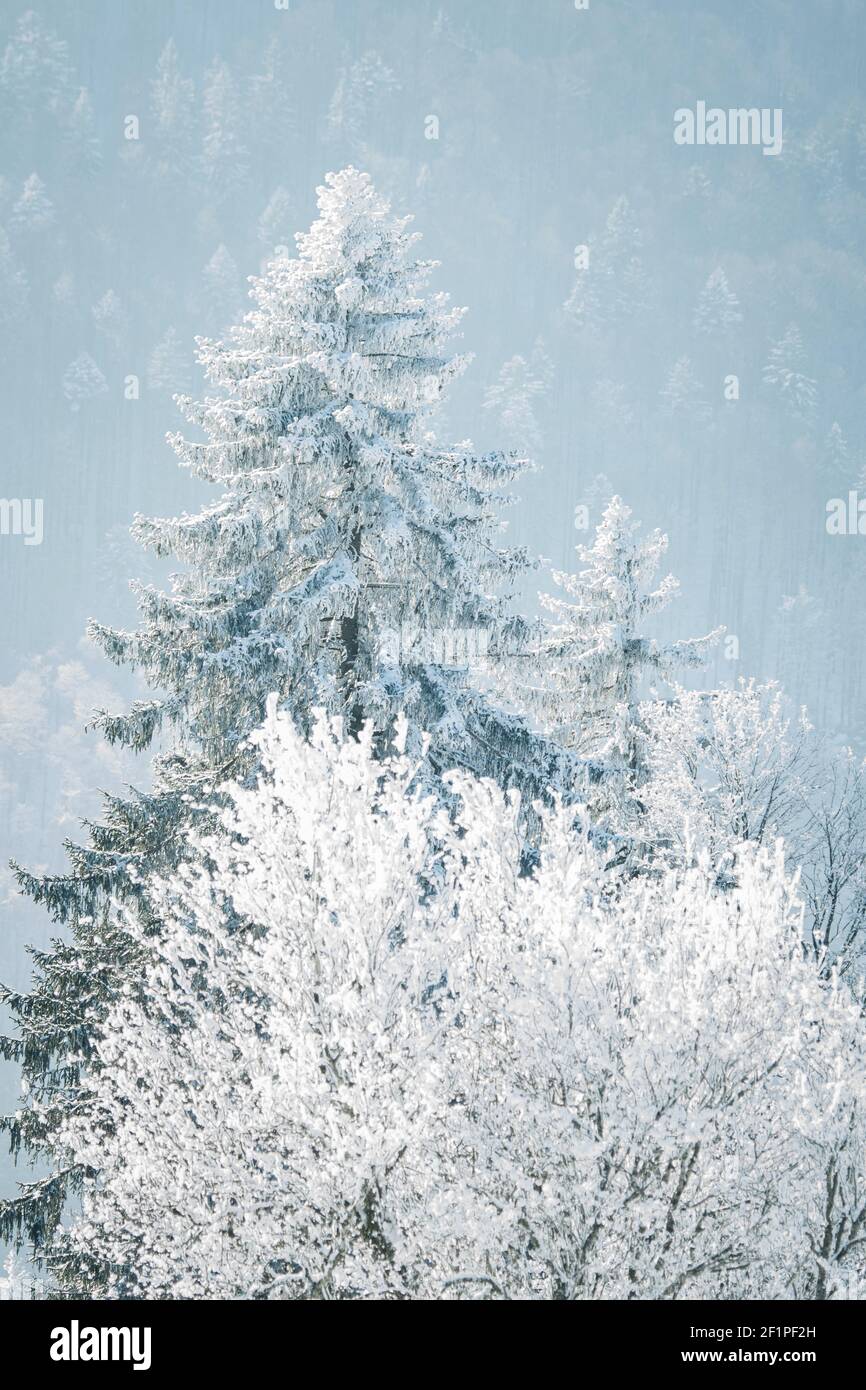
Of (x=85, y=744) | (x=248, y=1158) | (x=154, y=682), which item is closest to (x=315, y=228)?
(x=154, y=682)

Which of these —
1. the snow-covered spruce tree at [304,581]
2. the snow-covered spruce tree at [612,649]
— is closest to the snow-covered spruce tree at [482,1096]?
the snow-covered spruce tree at [304,581]

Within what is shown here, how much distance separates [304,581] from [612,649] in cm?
1052

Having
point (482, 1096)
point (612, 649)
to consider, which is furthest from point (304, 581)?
point (612, 649)

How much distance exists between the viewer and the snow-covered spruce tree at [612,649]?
25234mm

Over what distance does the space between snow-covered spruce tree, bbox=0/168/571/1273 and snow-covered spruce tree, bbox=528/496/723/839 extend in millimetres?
7556

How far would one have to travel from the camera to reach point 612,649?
83.1ft

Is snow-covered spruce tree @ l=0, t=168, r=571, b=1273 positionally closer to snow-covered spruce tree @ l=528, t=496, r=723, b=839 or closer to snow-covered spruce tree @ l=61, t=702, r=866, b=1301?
snow-covered spruce tree @ l=61, t=702, r=866, b=1301

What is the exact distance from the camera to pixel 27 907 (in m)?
122

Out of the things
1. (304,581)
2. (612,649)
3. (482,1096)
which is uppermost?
(612,649)

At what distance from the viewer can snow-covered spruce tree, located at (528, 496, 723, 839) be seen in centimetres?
2523

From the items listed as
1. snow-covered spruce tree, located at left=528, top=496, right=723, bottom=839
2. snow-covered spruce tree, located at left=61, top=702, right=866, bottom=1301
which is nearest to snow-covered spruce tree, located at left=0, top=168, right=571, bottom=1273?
snow-covered spruce tree, located at left=61, top=702, right=866, bottom=1301

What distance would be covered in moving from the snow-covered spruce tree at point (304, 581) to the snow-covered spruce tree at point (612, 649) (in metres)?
7.56

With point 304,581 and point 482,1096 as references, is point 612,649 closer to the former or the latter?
point 304,581
